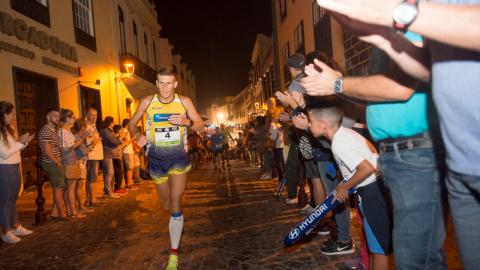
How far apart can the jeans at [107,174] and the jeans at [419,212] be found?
8.72m

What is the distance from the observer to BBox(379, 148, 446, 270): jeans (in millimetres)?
2025

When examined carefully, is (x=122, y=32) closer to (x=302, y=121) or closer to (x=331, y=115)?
(x=302, y=121)

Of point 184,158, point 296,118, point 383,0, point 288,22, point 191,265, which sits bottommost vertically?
point 191,265

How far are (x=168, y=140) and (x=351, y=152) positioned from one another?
238 centimetres

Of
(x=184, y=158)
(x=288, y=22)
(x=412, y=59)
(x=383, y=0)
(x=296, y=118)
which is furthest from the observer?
(x=288, y=22)

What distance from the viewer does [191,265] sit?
4.43 m

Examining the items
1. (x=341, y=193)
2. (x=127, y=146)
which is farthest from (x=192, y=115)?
(x=127, y=146)

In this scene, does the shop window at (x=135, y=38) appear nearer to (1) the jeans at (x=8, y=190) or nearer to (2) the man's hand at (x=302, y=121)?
(1) the jeans at (x=8, y=190)

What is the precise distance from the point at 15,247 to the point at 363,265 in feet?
15.7

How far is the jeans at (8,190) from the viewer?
5863 mm

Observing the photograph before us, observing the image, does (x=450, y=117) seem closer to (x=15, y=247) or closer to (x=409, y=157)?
(x=409, y=157)

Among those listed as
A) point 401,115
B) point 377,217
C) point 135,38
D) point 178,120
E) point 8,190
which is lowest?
point 377,217

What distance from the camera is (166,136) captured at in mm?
4773

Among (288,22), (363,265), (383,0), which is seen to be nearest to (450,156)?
(383,0)
